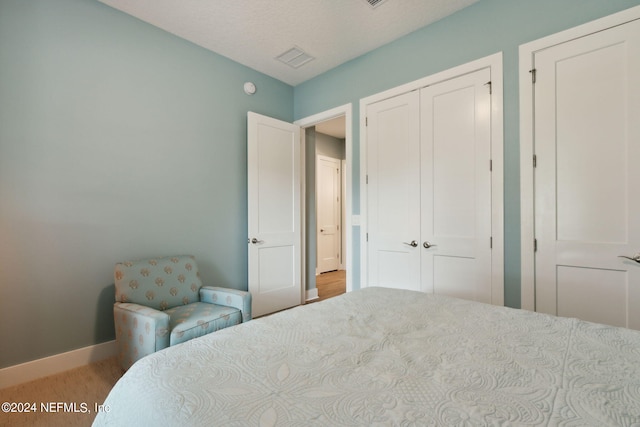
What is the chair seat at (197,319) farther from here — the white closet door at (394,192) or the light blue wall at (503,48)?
the light blue wall at (503,48)

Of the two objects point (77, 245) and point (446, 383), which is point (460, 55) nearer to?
point (446, 383)

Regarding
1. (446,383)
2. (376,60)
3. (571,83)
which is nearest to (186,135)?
(376,60)

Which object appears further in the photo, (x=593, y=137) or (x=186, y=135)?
(x=186, y=135)

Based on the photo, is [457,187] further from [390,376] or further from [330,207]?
[330,207]

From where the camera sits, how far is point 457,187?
2.49 m

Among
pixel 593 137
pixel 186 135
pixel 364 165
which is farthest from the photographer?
pixel 364 165

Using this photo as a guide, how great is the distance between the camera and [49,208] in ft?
7.03

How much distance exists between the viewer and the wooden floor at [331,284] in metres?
4.45

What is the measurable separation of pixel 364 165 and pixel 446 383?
2.51 meters

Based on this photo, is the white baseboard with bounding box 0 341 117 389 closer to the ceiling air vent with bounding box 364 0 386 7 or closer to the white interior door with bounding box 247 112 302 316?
the white interior door with bounding box 247 112 302 316

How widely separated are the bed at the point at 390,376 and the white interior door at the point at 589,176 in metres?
0.91

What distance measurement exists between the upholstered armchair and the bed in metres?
0.90

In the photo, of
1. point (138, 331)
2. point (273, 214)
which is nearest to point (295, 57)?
point (273, 214)

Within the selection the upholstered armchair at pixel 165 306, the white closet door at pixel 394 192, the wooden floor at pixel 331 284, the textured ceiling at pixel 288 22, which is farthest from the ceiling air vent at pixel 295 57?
the wooden floor at pixel 331 284
